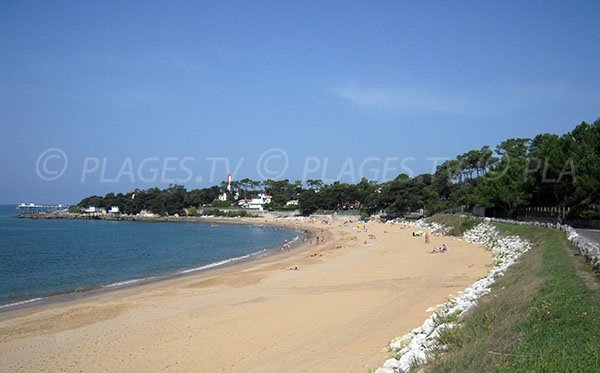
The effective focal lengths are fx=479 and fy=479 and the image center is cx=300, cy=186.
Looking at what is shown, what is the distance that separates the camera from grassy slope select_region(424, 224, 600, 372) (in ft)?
18.5

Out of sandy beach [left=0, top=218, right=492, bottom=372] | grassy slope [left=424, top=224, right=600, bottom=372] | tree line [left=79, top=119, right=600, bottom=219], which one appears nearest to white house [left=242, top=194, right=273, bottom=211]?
tree line [left=79, top=119, right=600, bottom=219]

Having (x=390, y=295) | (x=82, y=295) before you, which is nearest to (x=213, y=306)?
(x=390, y=295)

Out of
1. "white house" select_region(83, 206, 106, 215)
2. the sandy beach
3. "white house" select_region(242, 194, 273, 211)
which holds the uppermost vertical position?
"white house" select_region(242, 194, 273, 211)

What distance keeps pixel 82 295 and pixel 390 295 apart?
12916 millimetres

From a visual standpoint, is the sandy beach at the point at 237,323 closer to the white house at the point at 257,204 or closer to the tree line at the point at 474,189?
the tree line at the point at 474,189

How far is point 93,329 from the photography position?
13664 mm

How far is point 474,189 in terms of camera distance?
60.7m

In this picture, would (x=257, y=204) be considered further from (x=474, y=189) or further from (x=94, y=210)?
(x=474, y=189)

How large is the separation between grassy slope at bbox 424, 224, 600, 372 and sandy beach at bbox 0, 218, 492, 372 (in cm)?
213

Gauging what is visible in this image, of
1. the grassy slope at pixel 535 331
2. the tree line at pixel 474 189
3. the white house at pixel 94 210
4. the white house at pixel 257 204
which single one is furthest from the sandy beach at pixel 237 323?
the white house at pixel 94 210

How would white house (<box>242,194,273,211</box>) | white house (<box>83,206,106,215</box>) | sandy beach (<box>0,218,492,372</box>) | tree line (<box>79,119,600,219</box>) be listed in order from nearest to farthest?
1. sandy beach (<box>0,218,492,372</box>)
2. tree line (<box>79,119,600,219</box>)
3. white house (<box>242,194,273,211</box>)
4. white house (<box>83,206,106,215</box>)

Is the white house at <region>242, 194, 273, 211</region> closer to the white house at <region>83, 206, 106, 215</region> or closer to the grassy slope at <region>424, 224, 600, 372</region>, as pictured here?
the white house at <region>83, 206, 106, 215</region>

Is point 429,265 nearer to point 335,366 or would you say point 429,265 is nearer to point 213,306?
point 213,306

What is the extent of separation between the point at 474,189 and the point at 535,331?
5700 cm
